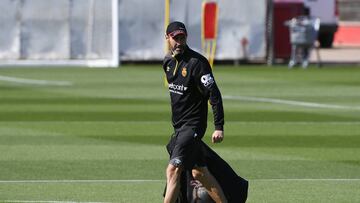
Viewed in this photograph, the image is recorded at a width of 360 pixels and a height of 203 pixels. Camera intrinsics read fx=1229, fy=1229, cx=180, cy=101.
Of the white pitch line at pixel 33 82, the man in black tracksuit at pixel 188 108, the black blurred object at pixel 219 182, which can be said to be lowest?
the white pitch line at pixel 33 82

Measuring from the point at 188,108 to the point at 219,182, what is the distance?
832 millimetres

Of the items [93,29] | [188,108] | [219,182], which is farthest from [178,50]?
Result: [93,29]

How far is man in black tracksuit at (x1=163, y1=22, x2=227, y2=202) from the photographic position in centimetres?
1192

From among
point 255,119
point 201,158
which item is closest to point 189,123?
point 201,158

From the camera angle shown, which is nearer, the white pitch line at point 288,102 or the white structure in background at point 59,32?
the white pitch line at point 288,102

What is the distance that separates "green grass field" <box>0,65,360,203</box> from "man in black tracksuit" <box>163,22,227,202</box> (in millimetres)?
1514

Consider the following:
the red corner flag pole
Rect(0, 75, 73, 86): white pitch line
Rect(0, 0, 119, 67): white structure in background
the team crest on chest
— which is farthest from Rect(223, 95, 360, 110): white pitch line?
the team crest on chest

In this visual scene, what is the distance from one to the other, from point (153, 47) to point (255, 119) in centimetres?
1533

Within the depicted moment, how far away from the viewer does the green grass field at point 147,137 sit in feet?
47.3

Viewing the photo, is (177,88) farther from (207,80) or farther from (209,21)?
(209,21)

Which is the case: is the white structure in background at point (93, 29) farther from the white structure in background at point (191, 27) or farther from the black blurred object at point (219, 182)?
the black blurred object at point (219, 182)

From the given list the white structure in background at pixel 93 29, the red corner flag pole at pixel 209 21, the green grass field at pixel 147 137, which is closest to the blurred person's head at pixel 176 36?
the green grass field at pixel 147 137

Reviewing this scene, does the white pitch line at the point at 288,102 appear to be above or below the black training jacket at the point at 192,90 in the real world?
below

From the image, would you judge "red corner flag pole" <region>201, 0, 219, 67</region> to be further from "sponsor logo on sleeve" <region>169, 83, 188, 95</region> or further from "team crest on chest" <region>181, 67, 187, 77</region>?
"team crest on chest" <region>181, 67, 187, 77</region>
